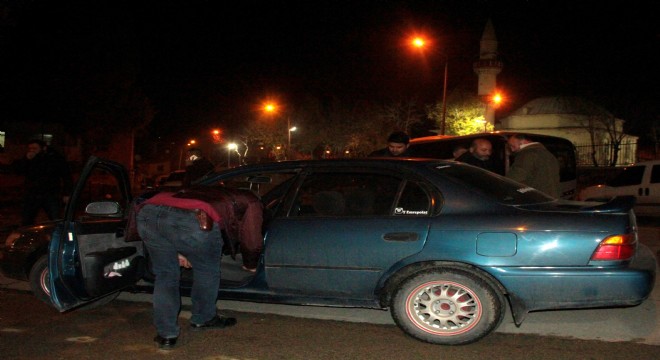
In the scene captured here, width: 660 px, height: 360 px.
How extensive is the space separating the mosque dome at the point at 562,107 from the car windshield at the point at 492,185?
36.7 metres

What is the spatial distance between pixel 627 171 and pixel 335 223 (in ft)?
38.3

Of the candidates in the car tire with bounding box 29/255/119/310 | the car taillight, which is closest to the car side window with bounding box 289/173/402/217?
the car taillight

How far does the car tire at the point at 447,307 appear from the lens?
3.88 m

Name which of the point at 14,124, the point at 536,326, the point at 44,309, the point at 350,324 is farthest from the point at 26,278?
the point at 14,124

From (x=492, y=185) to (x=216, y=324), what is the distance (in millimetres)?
2365

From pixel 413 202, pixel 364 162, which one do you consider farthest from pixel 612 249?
pixel 364 162

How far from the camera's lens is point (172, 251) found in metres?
4.01

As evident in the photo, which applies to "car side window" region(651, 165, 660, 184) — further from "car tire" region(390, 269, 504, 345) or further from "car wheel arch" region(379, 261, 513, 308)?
"car tire" region(390, 269, 504, 345)

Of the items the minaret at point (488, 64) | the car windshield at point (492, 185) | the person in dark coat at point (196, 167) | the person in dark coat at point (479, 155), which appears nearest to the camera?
the car windshield at point (492, 185)

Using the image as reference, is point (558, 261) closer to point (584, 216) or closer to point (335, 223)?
point (584, 216)

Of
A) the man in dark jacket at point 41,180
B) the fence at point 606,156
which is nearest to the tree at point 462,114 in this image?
the fence at point 606,156

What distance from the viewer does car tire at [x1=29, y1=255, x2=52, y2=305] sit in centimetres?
511

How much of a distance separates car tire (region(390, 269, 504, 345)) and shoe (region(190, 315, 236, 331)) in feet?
4.37

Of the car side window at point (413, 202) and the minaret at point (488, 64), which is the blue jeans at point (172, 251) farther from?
the minaret at point (488, 64)
